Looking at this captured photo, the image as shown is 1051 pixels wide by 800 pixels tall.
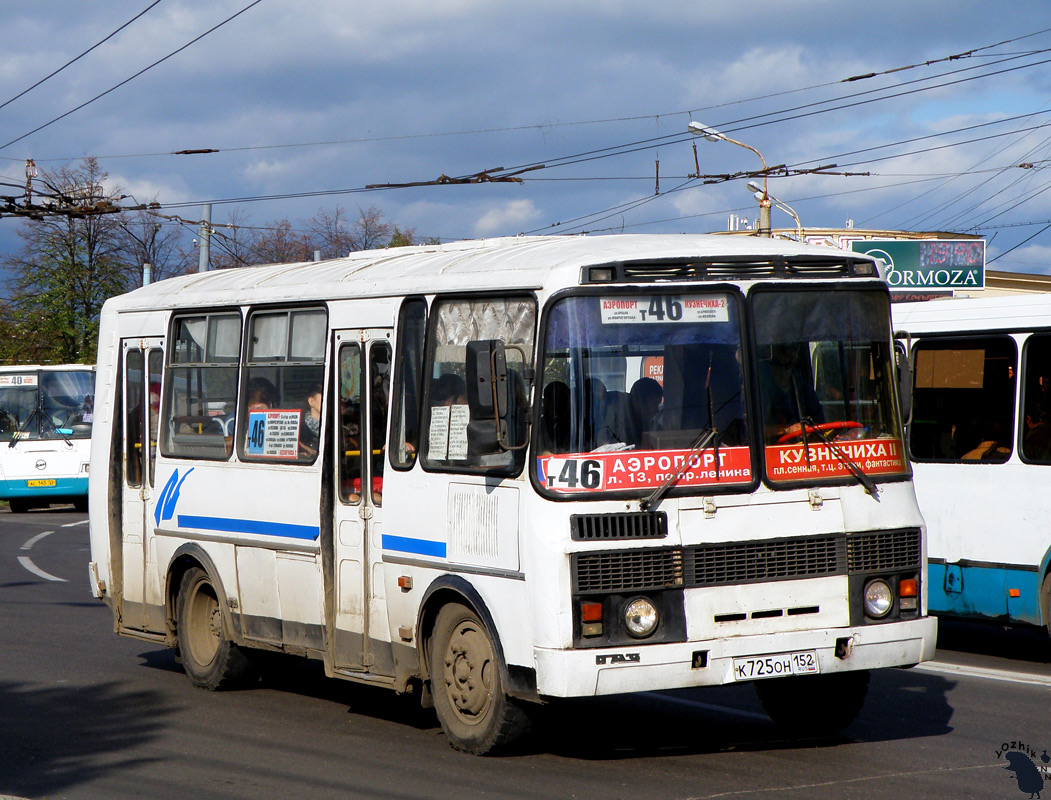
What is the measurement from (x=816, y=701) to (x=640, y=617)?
5.87 feet

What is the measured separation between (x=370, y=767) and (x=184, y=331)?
4.39 meters

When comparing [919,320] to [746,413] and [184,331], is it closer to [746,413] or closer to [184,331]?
[746,413]

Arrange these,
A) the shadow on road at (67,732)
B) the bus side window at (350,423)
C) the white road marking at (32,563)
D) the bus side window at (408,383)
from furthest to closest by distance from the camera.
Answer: the white road marking at (32,563) < the bus side window at (350,423) < the bus side window at (408,383) < the shadow on road at (67,732)

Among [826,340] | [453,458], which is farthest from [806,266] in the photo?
[453,458]

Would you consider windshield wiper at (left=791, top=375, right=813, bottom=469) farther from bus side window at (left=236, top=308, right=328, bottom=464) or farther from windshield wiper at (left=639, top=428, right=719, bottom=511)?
bus side window at (left=236, top=308, right=328, bottom=464)

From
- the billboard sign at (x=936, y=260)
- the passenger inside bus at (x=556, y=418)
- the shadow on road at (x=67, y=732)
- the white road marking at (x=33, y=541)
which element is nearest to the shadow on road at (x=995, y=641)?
the passenger inside bus at (x=556, y=418)

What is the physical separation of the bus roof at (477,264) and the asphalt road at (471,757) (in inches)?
92.0

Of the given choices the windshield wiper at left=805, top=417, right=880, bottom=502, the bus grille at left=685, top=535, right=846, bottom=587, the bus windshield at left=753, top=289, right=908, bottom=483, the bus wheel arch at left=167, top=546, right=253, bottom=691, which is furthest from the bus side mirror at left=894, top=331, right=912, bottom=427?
the bus wheel arch at left=167, top=546, right=253, bottom=691

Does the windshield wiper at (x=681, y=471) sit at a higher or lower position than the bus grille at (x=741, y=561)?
higher

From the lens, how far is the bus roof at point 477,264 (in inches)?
295

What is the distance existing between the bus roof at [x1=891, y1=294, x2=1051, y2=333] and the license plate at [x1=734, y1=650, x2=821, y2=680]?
15.5ft

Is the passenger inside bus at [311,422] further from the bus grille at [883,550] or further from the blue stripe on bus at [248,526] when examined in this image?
the bus grille at [883,550]

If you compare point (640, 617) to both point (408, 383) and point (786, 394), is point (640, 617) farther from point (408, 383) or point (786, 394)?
point (408, 383)

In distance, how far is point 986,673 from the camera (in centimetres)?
1048
